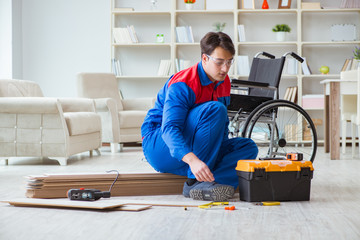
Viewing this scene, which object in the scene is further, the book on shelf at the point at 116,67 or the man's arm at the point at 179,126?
the book on shelf at the point at 116,67

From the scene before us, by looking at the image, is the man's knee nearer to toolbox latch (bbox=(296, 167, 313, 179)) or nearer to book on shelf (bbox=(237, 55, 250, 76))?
toolbox latch (bbox=(296, 167, 313, 179))

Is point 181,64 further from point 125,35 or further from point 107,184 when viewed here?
point 107,184

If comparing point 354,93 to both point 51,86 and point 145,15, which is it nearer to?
point 145,15

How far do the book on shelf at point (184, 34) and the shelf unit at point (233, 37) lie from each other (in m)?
0.06

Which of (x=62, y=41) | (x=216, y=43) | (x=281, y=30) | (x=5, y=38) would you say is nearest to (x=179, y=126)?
(x=216, y=43)

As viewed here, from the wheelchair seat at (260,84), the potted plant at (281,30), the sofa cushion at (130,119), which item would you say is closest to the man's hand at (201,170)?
the wheelchair seat at (260,84)

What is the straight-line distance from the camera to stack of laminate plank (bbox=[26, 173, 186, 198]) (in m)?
2.38

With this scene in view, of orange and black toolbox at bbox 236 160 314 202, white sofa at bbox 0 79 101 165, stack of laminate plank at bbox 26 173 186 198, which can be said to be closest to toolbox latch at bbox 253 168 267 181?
orange and black toolbox at bbox 236 160 314 202

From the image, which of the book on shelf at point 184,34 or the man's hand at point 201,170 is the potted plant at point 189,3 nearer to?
the book on shelf at point 184,34

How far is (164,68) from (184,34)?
490 millimetres

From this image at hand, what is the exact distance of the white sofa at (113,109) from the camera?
5.32 m

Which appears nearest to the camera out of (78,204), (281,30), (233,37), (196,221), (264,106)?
(196,221)

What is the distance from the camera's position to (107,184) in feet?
8.09

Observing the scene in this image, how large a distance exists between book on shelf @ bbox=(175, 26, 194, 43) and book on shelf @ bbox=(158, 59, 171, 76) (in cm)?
31
